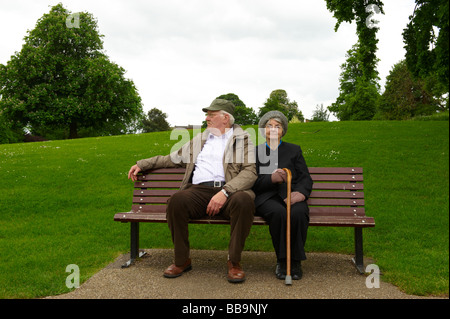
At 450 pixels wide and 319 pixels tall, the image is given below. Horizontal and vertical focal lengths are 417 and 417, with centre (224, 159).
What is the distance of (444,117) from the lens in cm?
216

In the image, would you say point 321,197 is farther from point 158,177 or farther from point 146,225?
point 146,225

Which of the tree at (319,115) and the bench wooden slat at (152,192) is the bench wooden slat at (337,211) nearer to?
the bench wooden slat at (152,192)

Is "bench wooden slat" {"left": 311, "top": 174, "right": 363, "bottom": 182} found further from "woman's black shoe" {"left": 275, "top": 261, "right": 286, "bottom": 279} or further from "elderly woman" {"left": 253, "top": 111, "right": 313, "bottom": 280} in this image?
"woman's black shoe" {"left": 275, "top": 261, "right": 286, "bottom": 279}

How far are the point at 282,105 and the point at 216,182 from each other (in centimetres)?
6336

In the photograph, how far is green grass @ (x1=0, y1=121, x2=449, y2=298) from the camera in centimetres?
430

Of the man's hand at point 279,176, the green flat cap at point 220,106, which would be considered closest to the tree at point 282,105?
the green flat cap at point 220,106

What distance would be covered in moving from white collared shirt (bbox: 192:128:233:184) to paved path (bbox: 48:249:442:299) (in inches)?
40.2

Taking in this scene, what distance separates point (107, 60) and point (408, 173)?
83.9ft

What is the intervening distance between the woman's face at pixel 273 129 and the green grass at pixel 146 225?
1.52 metres

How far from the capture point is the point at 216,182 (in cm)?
471

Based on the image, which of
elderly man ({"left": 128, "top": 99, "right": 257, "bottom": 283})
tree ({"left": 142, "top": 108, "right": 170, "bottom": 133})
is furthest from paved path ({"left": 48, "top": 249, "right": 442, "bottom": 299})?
tree ({"left": 142, "top": 108, "right": 170, "bottom": 133})

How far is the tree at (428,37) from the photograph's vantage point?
3398 millimetres
